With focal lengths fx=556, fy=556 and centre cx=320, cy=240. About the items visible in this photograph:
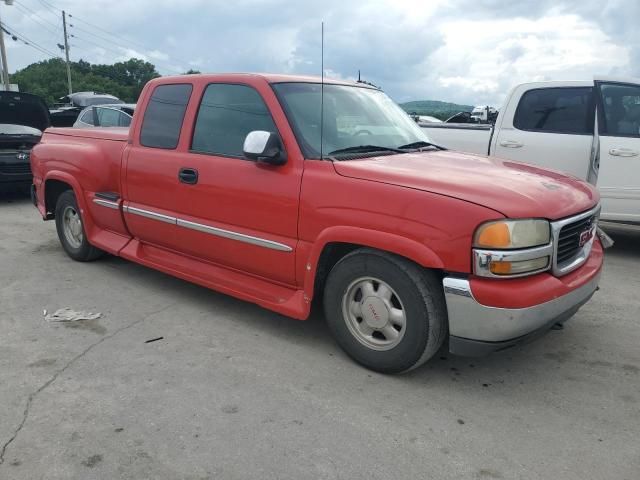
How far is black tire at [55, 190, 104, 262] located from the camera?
5.60 m

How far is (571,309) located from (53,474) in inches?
111

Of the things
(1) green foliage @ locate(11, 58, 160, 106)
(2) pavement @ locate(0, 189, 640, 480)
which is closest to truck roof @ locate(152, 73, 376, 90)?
(2) pavement @ locate(0, 189, 640, 480)

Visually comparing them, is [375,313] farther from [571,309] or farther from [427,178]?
[571,309]

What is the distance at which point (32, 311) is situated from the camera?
438 cm

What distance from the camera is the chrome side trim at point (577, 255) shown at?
301 centimetres

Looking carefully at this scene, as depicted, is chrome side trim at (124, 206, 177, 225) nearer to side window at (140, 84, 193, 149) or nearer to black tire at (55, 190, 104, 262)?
side window at (140, 84, 193, 149)

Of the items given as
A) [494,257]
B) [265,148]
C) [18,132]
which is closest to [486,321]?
[494,257]

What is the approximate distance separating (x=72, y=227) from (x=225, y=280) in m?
2.60

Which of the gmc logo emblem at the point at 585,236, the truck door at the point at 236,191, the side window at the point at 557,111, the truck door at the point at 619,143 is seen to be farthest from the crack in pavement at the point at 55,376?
the truck door at the point at 619,143

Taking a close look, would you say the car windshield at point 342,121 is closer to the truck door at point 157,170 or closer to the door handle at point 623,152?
the truck door at point 157,170

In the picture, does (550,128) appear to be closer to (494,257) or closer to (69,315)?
(494,257)

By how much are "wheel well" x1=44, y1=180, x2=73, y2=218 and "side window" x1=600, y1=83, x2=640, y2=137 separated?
5.76 m

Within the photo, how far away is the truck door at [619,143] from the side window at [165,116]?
439cm

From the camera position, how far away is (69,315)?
14.1 feet
